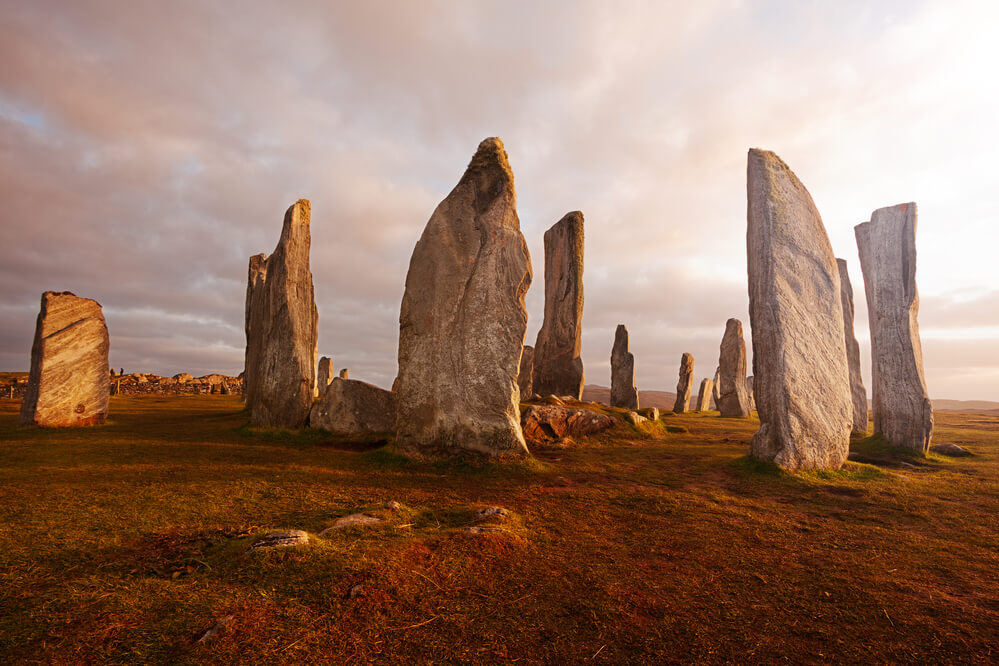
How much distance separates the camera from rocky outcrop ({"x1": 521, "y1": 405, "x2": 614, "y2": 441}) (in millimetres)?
9992

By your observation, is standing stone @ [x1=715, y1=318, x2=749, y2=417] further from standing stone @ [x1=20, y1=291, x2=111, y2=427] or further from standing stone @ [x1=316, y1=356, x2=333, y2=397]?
standing stone @ [x1=20, y1=291, x2=111, y2=427]

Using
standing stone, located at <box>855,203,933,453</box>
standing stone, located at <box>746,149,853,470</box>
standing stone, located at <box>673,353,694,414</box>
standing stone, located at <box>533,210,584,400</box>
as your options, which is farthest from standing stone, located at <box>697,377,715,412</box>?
standing stone, located at <box>746,149,853,470</box>

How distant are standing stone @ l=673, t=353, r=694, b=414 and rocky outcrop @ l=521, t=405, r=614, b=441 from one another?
1256 cm

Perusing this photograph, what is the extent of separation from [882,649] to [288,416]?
10.4 metres

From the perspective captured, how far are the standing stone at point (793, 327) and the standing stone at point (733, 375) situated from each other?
43.9ft

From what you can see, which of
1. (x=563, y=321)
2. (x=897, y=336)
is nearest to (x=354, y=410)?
(x=563, y=321)

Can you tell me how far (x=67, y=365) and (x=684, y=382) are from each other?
72.5 ft

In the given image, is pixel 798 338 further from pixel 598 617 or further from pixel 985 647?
pixel 598 617

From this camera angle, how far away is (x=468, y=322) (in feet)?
26.5

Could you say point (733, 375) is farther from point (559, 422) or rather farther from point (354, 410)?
point (354, 410)

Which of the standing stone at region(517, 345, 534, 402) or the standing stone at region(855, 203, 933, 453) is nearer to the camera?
the standing stone at region(855, 203, 933, 453)

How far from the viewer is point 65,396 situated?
11039 mm

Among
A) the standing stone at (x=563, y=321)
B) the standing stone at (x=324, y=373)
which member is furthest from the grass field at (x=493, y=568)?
the standing stone at (x=324, y=373)

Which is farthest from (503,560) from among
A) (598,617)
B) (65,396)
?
(65,396)
